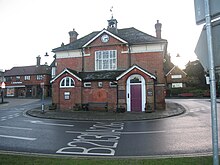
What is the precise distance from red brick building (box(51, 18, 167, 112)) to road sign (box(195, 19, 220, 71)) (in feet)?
58.8

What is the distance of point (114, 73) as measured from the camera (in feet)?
78.7

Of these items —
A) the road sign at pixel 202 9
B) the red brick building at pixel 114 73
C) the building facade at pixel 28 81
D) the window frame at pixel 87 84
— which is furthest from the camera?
the building facade at pixel 28 81

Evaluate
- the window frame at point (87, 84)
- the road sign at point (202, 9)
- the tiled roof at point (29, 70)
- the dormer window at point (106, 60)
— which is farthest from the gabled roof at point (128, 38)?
the tiled roof at point (29, 70)

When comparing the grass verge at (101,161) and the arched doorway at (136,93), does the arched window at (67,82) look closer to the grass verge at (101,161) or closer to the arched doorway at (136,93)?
the arched doorway at (136,93)

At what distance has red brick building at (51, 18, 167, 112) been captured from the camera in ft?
71.1

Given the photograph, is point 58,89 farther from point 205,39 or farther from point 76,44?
point 205,39

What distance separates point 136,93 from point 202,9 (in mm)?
18985

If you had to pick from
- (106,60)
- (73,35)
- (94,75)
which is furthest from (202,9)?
(73,35)

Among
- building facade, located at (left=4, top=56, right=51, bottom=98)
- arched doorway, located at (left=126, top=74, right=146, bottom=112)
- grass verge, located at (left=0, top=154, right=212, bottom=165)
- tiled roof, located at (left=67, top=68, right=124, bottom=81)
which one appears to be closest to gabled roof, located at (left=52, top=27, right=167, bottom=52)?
tiled roof, located at (left=67, top=68, right=124, bottom=81)

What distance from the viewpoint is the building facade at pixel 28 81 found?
174 feet

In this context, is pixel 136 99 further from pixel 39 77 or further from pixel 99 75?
pixel 39 77

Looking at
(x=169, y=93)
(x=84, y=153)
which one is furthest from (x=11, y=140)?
(x=169, y=93)

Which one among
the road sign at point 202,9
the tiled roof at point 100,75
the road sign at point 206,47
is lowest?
the road sign at point 206,47

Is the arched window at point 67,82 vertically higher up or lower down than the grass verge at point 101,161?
higher up
